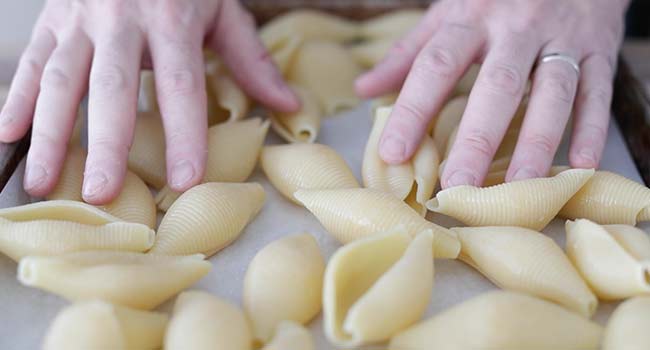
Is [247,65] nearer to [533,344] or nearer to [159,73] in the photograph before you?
[159,73]

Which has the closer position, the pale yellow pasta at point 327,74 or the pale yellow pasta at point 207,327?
the pale yellow pasta at point 207,327

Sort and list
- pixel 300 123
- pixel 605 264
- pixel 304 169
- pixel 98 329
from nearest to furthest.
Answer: pixel 98 329 → pixel 605 264 → pixel 304 169 → pixel 300 123

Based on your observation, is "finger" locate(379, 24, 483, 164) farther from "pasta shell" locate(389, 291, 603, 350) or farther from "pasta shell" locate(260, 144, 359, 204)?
"pasta shell" locate(389, 291, 603, 350)

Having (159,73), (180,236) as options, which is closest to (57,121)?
(159,73)

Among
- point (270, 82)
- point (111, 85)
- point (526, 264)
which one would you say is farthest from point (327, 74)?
point (526, 264)

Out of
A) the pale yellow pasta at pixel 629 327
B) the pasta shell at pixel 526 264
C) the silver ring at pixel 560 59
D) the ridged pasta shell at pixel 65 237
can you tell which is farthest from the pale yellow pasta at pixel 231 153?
the pale yellow pasta at pixel 629 327

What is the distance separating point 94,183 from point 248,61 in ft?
1.46

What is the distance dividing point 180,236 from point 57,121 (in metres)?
0.29

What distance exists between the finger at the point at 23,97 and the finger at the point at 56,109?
0.03 meters

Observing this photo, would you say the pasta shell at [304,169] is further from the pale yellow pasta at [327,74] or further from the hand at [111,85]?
the pale yellow pasta at [327,74]

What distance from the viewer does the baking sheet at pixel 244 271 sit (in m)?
0.86

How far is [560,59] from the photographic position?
1.17 m

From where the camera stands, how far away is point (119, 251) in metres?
0.90

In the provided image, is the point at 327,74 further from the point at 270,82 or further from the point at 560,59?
the point at 560,59
